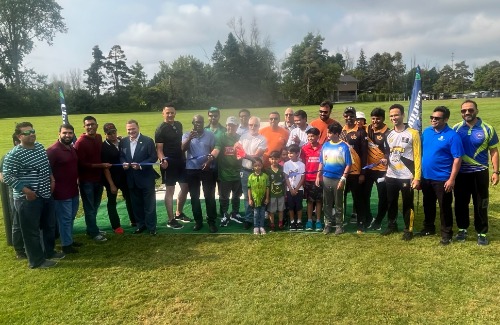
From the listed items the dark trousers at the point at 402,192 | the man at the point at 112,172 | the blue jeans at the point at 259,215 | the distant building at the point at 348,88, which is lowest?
the blue jeans at the point at 259,215

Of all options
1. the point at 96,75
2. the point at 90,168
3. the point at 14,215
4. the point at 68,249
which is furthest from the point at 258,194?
the point at 96,75

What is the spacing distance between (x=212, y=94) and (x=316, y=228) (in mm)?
50652

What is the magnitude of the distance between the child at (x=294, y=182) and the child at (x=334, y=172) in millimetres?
302

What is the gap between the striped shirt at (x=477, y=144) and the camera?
16.5ft

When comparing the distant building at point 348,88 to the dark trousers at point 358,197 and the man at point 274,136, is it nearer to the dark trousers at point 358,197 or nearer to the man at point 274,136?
the man at point 274,136

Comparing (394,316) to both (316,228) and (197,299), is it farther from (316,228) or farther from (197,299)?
(316,228)

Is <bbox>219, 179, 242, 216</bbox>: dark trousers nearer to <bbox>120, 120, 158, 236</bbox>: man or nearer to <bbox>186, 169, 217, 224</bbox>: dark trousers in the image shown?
<bbox>186, 169, 217, 224</bbox>: dark trousers

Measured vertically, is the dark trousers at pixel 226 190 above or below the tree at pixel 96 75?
below

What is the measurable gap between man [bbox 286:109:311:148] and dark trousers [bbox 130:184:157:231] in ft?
8.10

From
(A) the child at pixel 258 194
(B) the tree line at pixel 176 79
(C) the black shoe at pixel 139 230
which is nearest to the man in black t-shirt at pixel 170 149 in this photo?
(C) the black shoe at pixel 139 230

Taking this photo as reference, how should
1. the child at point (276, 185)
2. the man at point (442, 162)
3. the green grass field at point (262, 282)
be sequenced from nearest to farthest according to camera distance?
the green grass field at point (262, 282)
the man at point (442, 162)
the child at point (276, 185)

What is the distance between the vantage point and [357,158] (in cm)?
575

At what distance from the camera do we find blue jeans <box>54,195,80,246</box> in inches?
209

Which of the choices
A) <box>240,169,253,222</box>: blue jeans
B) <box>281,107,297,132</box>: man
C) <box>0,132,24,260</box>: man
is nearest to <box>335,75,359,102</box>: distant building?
<box>281,107,297,132</box>: man
